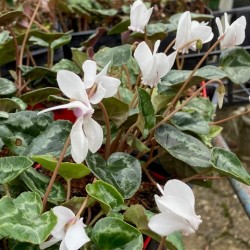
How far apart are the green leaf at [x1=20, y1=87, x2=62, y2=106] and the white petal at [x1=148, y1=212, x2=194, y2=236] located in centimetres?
43

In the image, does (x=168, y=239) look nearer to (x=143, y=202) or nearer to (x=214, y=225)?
(x=143, y=202)

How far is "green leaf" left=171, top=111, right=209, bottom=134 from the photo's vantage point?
844 mm

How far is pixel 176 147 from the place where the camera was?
2.59ft

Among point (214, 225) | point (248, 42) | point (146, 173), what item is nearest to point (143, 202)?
point (146, 173)

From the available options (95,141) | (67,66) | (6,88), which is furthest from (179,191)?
(67,66)

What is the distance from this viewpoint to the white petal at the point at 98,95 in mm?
565

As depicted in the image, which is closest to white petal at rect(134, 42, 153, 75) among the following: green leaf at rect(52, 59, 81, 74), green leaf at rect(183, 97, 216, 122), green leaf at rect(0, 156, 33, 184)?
green leaf at rect(0, 156, 33, 184)

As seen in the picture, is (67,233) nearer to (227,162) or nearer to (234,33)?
(227,162)

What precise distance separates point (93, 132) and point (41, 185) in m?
0.17

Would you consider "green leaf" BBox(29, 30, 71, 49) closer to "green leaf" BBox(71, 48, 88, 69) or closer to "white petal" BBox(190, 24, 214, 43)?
"green leaf" BBox(71, 48, 88, 69)

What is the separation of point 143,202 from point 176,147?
132 mm

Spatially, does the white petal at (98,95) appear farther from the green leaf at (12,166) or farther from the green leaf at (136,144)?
the green leaf at (136,144)

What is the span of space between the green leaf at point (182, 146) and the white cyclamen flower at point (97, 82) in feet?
0.70

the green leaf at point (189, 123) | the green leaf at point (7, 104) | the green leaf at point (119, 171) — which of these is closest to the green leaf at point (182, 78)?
the green leaf at point (189, 123)
